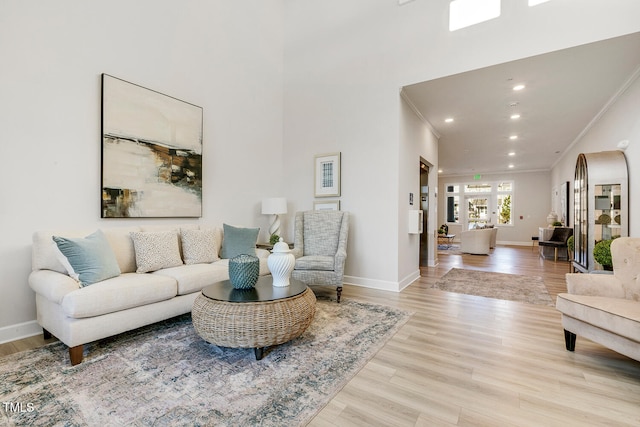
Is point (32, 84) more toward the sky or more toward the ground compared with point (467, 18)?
more toward the ground

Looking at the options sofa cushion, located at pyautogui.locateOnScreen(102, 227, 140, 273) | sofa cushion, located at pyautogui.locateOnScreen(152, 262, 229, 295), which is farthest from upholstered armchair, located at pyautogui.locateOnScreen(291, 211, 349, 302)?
sofa cushion, located at pyautogui.locateOnScreen(102, 227, 140, 273)

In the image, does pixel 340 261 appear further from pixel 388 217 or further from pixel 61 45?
pixel 61 45

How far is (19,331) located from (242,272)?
6.67 ft

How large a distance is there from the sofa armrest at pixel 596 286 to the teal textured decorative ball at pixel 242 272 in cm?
255

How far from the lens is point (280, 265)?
251 cm

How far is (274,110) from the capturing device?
203 inches

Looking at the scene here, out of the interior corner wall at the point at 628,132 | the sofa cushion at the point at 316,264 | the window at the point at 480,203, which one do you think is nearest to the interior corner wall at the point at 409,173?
the sofa cushion at the point at 316,264

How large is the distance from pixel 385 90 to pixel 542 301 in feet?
11.3

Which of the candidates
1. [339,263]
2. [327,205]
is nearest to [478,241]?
[327,205]

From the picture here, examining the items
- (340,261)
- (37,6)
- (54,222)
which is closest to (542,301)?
(340,261)

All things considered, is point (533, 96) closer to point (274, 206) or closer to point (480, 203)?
point (274, 206)

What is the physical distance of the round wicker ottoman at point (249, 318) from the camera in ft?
6.73

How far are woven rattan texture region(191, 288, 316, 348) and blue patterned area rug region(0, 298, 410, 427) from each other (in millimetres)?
173

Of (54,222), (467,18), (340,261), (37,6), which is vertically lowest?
(340,261)
